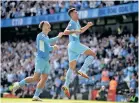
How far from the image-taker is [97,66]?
2403cm

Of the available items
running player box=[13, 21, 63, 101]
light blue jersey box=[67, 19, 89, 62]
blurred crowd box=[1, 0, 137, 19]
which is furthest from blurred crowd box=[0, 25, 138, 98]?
running player box=[13, 21, 63, 101]

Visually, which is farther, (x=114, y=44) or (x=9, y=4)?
(x=9, y=4)

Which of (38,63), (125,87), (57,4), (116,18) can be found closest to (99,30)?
(116,18)

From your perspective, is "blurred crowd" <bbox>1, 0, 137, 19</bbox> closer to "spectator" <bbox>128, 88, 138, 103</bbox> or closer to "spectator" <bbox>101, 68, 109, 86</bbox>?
"spectator" <bbox>101, 68, 109, 86</bbox>

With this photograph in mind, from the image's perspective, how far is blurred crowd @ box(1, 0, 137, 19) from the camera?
28078mm

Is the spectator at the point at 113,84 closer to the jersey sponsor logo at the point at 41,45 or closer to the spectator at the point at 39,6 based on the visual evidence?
the spectator at the point at 39,6

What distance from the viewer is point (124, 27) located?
95.6ft

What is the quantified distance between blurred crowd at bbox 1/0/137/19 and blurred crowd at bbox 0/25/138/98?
2.20 m

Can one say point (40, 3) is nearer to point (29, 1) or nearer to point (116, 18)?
point (29, 1)

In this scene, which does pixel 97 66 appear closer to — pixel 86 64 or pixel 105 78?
pixel 105 78

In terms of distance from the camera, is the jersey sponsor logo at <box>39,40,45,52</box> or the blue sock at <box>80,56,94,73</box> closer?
the jersey sponsor logo at <box>39,40,45,52</box>

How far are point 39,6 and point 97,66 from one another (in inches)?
395

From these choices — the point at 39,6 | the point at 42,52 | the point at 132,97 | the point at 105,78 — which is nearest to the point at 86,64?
the point at 42,52

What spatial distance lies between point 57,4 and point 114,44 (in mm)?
7038
